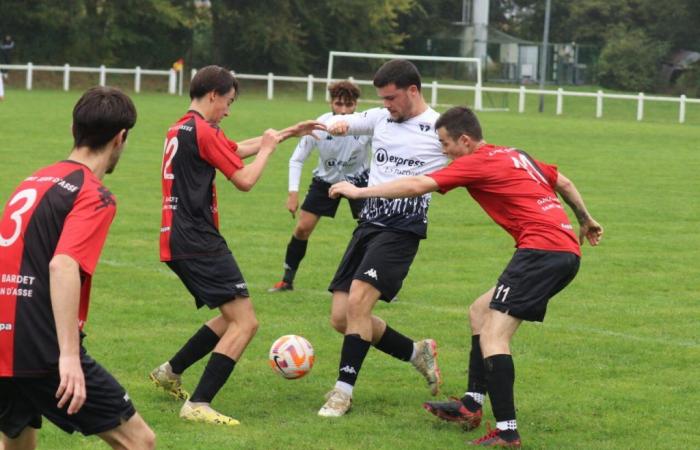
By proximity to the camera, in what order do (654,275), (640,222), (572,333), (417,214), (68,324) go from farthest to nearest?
(640,222), (654,275), (572,333), (417,214), (68,324)

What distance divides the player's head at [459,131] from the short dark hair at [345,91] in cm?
412

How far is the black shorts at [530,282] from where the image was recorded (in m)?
6.85

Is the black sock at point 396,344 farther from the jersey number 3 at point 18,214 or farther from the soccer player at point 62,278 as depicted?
the jersey number 3 at point 18,214

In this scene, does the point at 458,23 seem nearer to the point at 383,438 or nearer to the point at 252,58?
the point at 252,58

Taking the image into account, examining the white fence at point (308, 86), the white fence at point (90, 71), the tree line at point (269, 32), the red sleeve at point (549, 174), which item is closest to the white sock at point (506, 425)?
the red sleeve at point (549, 174)

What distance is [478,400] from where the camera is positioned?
7.42 m

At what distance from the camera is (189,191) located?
7.33 metres

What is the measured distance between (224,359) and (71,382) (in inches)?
111

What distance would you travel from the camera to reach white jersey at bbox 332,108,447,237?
315 inches

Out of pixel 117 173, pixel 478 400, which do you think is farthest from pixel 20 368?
pixel 117 173

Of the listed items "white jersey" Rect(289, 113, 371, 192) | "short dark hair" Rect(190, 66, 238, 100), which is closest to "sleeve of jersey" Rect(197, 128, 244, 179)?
"short dark hair" Rect(190, 66, 238, 100)

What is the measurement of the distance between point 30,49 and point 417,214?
5049cm

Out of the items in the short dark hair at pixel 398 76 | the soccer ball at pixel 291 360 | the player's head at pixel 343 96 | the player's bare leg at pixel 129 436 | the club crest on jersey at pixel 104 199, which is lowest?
the soccer ball at pixel 291 360

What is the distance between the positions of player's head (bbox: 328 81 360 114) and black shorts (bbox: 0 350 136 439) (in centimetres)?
655
